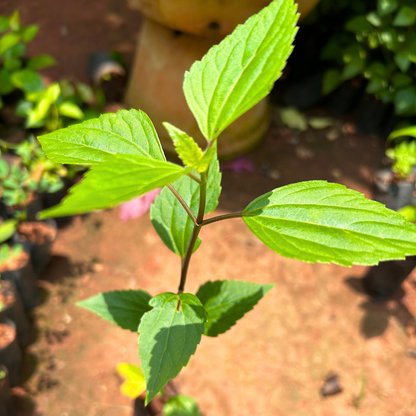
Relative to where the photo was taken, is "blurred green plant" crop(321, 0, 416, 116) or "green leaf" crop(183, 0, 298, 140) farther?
"blurred green plant" crop(321, 0, 416, 116)

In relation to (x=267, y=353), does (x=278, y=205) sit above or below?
above

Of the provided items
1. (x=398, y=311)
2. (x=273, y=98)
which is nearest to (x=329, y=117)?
(x=273, y=98)

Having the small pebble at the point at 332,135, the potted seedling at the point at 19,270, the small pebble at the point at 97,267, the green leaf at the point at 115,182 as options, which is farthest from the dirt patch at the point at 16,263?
the small pebble at the point at 332,135

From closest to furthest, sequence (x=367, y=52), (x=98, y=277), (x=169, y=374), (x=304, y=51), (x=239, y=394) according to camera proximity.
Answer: (x=169, y=374)
(x=239, y=394)
(x=98, y=277)
(x=367, y=52)
(x=304, y=51)

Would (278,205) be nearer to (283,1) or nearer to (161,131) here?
(283,1)

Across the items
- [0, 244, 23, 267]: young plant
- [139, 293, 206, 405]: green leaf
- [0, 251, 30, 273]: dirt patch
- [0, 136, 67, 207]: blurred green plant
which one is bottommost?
[0, 251, 30, 273]: dirt patch

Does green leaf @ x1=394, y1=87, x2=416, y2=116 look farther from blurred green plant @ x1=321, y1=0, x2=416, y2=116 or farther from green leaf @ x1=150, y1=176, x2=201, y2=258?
green leaf @ x1=150, y1=176, x2=201, y2=258

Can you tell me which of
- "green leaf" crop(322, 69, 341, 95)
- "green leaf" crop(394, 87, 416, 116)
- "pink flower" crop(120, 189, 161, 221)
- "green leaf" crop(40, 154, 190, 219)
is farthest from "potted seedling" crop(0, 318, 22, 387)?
"green leaf" crop(394, 87, 416, 116)
